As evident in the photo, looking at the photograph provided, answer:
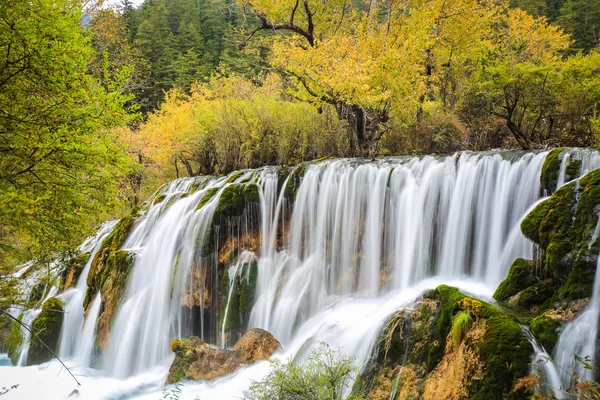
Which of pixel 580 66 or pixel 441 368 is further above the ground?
pixel 580 66

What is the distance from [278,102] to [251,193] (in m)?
8.26

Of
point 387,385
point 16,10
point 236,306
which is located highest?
point 16,10

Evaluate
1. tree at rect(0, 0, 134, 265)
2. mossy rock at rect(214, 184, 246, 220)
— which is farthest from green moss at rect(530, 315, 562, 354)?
mossy rock at rect(214, 184, 246, 220)

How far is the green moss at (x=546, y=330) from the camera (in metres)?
4.50

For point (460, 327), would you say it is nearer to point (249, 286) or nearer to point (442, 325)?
point (442, 325)

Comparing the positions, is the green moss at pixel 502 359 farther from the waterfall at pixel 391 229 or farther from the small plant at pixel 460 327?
the waterfall at pixel 391 229

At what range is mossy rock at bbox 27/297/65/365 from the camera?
11609mm

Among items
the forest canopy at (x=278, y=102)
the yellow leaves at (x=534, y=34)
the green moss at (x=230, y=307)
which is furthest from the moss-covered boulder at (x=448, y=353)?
the yellow leaves at (x=534, y=34)

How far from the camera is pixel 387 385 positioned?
5.55 metres

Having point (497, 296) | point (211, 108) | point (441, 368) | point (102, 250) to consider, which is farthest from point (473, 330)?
point (211, 108)

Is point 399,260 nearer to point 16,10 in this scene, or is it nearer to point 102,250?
point 16,10

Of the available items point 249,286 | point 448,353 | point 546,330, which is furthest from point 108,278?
point 546,330

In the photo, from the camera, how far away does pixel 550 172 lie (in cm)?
710

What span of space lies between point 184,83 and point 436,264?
40.1 metres
